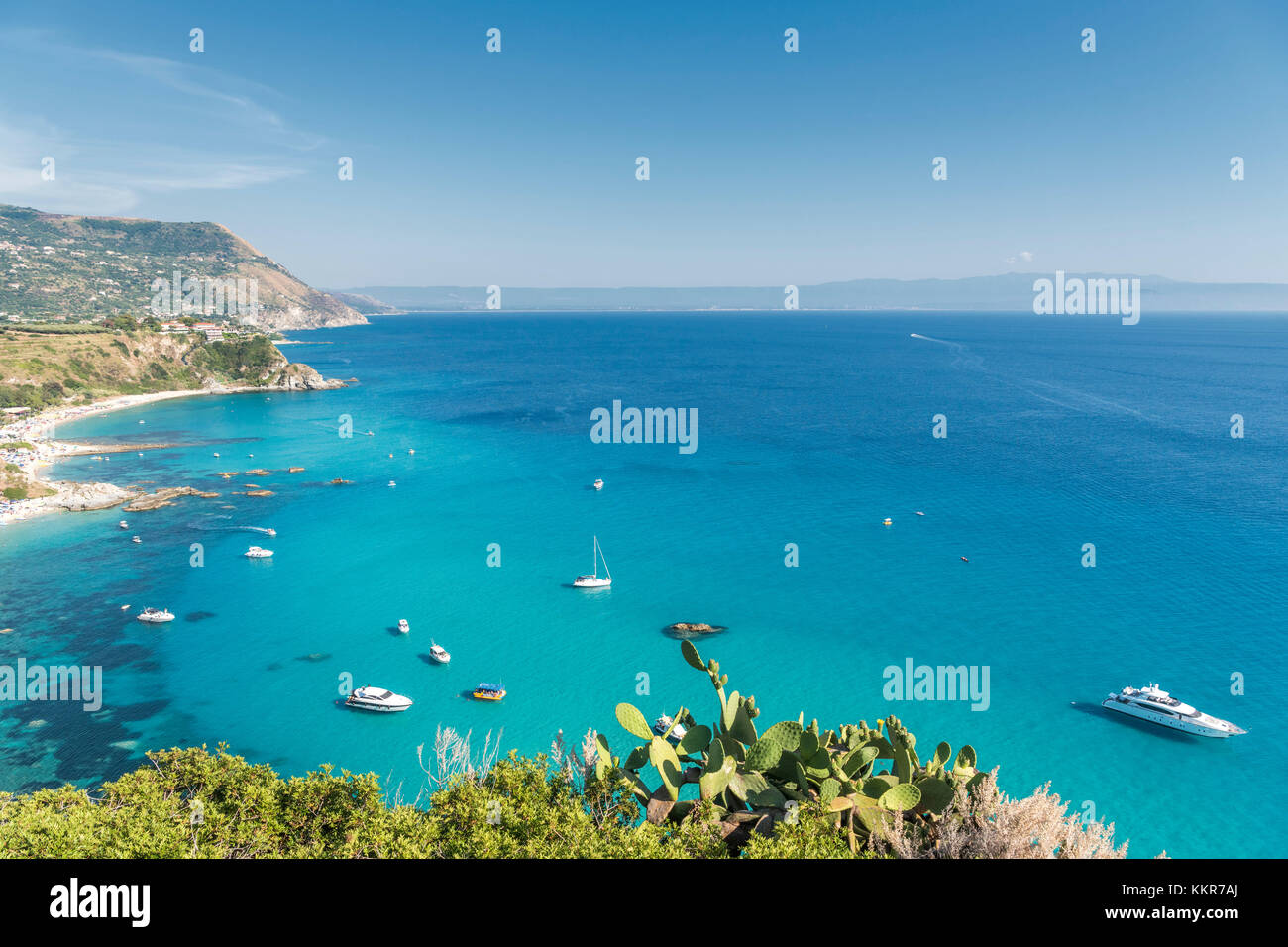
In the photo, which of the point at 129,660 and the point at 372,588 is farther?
the point at 372,588

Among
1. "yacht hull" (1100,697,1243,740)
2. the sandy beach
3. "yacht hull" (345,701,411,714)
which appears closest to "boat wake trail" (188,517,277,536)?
the sandy beach

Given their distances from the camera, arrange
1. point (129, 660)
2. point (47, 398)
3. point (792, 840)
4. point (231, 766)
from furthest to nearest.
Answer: point (47, 398), point (129, 660), point (231, 766), point (792, 840)

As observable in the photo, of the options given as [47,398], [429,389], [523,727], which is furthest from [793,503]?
[47,398]

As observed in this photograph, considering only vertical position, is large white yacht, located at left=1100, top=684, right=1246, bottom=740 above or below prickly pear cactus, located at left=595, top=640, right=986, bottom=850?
below

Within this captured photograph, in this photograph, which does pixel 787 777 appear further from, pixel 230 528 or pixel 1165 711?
pixel 230 528

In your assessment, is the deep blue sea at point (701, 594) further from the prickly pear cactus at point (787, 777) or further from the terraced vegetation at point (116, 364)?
the prickly pear cactus at point (787, 777)

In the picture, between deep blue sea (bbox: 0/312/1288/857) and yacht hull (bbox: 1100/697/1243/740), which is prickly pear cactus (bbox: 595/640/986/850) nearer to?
deep blue sea (bbox: 0/312/1288/857)

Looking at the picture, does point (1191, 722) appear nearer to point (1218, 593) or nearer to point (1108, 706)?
point (1108, 706)
